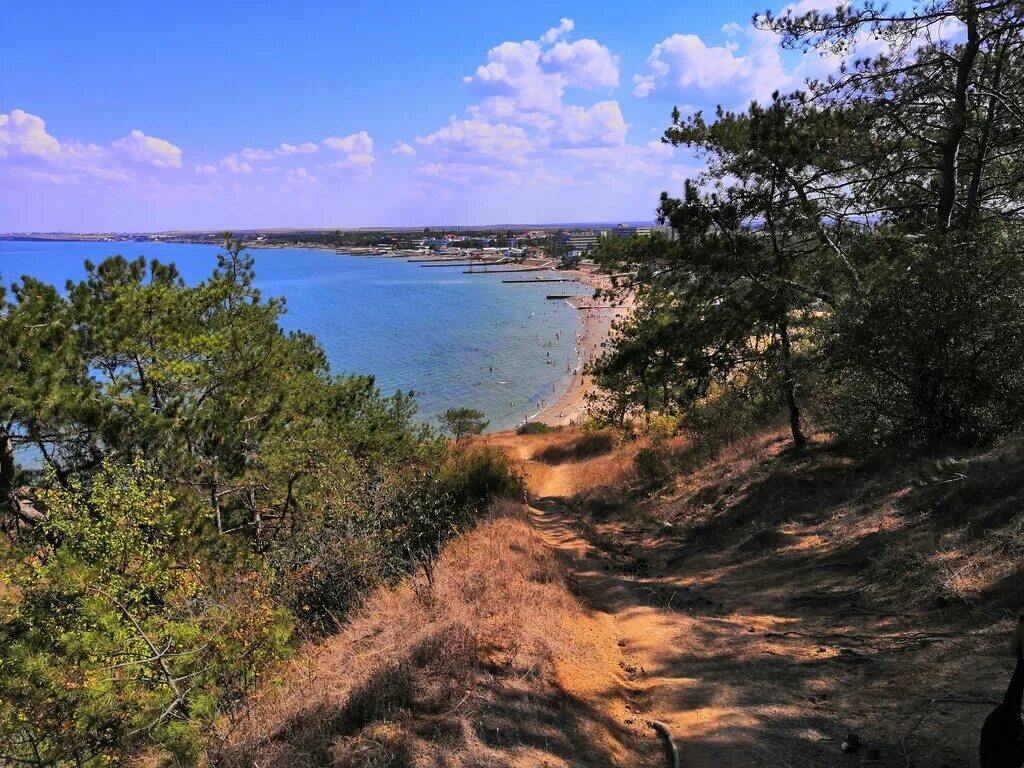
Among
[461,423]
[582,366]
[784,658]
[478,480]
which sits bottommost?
[461,423]

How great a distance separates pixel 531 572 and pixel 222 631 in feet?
12.2

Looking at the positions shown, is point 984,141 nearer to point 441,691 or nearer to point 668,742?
point 668,742

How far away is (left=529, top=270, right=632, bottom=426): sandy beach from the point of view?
46344 millimetres

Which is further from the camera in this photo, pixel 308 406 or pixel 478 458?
pixel 478 458

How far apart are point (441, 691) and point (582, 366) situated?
101 ft

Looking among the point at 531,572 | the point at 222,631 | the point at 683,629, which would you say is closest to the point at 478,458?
the point at 531,572

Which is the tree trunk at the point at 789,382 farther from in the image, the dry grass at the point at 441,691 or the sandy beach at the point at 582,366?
the dry grass at the point at 441,691

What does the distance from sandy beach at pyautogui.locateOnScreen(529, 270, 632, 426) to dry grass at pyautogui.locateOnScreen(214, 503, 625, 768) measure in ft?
32.3

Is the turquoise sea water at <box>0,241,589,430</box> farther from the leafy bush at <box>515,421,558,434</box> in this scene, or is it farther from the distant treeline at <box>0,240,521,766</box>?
the distant treeline at <box>0,240,521,766</box>

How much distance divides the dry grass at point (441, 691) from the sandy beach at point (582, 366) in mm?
9833

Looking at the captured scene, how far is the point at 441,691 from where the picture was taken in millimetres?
4723

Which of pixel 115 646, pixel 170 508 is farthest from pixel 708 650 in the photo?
pixel 170 508

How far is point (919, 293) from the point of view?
812cm

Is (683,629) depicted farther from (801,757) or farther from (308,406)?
(308,406)
